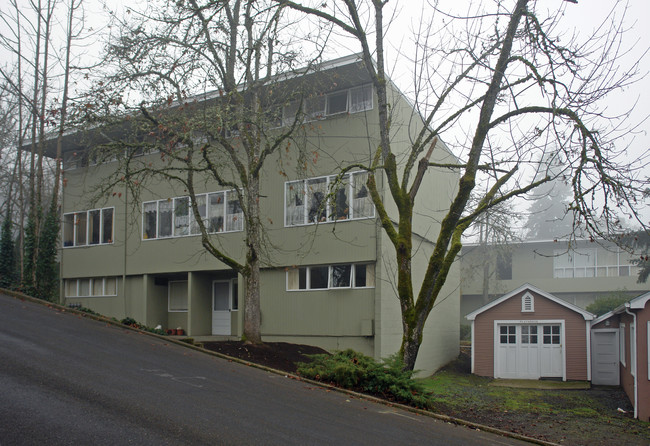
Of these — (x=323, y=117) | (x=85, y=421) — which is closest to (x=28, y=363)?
(x=85, y=421)

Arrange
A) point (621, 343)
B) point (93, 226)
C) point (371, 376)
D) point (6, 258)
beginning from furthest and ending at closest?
point (93, 226)
point (6, 258)
point (621, 343)
point (371, 376)

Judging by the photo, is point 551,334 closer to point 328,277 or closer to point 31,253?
point 328,277

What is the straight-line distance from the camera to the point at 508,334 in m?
22.3

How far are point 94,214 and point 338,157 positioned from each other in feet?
39.7

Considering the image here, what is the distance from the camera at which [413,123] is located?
67.4ft

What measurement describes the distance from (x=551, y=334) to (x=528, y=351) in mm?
1057

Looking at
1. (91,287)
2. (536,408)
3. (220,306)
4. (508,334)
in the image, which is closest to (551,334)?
(508,334)

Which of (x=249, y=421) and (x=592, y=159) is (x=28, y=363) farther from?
(x=592, y=159)

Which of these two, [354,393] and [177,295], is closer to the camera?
[354,393]

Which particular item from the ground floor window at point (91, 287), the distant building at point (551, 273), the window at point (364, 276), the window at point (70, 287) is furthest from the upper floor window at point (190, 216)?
the distant building at point (551, 273)

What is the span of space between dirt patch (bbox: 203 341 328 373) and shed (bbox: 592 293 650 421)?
803cm

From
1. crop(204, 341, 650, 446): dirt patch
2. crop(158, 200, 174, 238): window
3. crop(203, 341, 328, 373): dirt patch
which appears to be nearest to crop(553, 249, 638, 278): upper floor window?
crop(204, 341, 650, 446): dirt patch

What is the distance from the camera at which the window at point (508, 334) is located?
72.7 ft

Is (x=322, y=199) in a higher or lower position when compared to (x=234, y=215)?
higher
